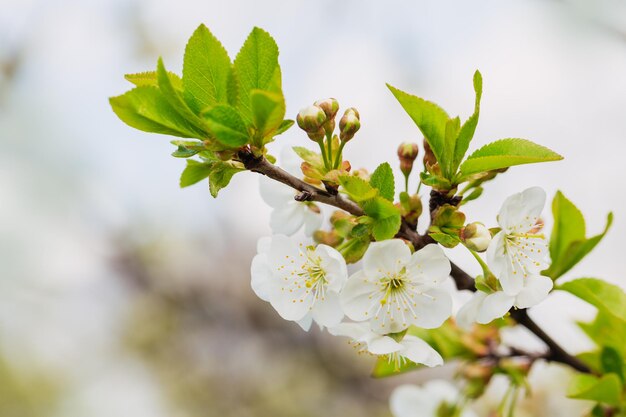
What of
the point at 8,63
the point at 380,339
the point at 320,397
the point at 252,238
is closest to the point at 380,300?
the point at 380,339

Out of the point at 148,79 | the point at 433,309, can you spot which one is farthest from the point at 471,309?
the point at 148,79

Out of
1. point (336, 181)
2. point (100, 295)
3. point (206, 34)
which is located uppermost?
point (100, 295)

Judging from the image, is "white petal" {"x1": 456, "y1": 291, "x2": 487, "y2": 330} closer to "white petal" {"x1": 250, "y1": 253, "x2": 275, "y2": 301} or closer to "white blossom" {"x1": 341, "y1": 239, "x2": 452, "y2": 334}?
"white blossom" {"x1": 341, "y1": 239, "x2": 452, "y2": 334}

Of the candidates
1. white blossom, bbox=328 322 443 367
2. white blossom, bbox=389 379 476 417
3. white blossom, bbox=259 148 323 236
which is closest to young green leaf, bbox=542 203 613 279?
white blossom, bbox=328 322 443 367

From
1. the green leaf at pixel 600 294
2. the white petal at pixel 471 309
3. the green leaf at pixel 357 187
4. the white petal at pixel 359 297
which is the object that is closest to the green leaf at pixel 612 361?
the green leaf at pixel 600 294

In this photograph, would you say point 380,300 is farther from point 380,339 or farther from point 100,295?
point 100,295
